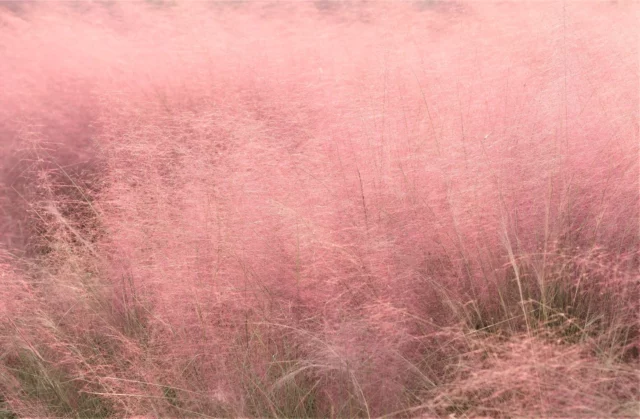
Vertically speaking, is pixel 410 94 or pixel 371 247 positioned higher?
pixel 410 94

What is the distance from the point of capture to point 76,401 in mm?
2381

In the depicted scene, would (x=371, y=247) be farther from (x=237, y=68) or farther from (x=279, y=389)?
(x=237, y=68)

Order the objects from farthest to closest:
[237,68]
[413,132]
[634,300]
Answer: [237,68] → [413,132] → [634,300]

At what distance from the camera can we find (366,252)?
2256mm

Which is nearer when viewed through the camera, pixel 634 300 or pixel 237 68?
pixel 634 300

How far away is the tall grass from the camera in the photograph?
1.96m

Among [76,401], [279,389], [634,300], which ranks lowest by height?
[76,401]

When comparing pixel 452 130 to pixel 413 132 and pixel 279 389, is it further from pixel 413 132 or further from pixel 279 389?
pixel 279 389

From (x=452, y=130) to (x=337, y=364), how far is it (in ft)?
3.54

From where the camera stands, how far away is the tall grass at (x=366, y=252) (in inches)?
77.2

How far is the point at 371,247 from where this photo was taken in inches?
88.2

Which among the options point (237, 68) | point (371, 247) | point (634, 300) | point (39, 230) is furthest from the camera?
point (237, 68)

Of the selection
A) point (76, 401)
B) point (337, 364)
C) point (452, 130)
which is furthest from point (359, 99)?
point (76, 401)

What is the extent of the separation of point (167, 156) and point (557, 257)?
5.56 feet
